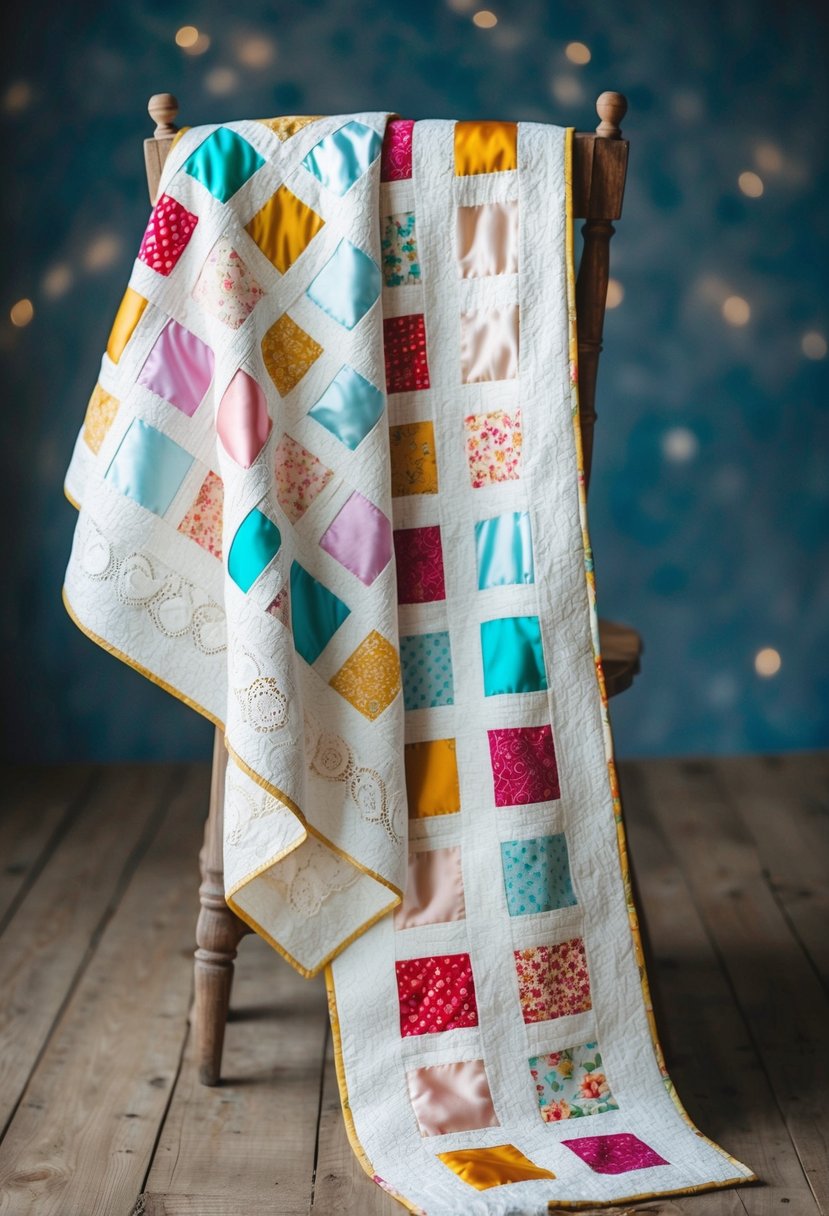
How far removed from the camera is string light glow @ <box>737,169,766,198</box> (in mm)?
2463

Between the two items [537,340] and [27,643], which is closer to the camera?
[537,340]

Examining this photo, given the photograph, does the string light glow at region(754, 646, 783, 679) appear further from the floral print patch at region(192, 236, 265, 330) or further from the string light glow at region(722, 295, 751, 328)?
the floral print patch at region(192, 236, 265, 330)

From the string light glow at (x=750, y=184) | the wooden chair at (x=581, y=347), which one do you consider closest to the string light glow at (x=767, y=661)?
the string light glow at (x=750, y=184)

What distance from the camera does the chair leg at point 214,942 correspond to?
1.38 meters

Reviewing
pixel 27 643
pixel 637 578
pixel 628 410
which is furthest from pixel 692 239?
pixel 27 643

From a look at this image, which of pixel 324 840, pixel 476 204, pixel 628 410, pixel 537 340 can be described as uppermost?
pixel 476 204

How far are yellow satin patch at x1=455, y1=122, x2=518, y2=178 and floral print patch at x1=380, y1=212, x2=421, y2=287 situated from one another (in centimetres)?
7

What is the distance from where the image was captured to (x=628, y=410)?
2539 mm

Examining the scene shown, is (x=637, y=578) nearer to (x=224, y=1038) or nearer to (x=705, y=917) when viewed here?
(x=705, y=917)

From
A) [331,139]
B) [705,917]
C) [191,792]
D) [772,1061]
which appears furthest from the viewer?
[191,792]

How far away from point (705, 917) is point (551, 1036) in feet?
2.16

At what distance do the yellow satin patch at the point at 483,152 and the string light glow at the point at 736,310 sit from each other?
4.49 ft

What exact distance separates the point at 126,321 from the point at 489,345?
37cm

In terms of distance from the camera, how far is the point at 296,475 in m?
1.26
